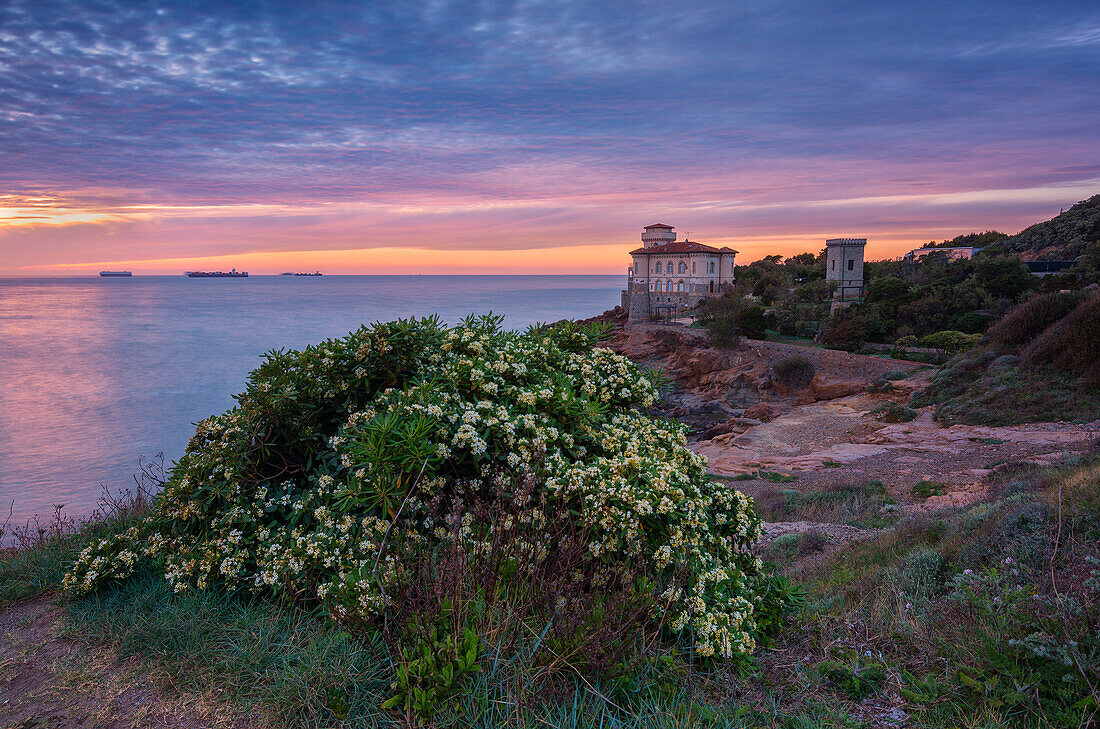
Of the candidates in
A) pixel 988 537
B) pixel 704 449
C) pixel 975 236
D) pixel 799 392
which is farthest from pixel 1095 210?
pixel 988 537

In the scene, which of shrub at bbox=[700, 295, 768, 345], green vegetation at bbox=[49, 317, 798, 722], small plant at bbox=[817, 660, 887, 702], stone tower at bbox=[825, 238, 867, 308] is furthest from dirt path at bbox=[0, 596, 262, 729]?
stone tower at bbox=[825, 238, 867, 308]

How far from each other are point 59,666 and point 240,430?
5.56ft

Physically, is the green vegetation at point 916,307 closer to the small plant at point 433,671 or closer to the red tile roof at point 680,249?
the red tile roof at point 680,249

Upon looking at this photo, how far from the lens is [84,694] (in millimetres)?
3219

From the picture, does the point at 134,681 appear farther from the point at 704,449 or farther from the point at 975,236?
the point at 975,236

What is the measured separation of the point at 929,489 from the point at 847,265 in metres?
45.5

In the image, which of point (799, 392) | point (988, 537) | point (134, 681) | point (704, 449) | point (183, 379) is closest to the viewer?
point (134, 681)

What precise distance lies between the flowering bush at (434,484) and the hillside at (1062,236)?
67010 mm

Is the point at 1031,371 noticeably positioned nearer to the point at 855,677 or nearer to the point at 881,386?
the point at 881,386

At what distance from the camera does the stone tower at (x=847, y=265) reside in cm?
5094

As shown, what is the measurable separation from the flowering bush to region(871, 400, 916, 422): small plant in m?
22.3

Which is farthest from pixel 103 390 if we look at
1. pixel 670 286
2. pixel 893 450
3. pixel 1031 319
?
pixel 670 286

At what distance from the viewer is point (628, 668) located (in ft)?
9.57

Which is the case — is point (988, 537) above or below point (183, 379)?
above
